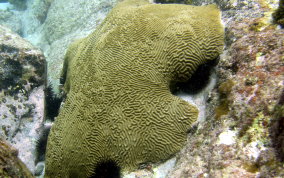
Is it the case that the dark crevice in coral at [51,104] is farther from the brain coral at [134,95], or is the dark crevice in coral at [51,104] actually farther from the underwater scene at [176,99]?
the brain coral at [134,95]

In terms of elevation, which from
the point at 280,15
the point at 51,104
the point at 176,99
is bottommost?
the point at 51,104

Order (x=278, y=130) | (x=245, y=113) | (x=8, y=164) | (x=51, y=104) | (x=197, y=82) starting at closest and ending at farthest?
1. (x=278, y=130)
2. (x=245, y=113)
3. (x=8, y=164)
4. (x=197, y=82)
5. (x=51, y=104)

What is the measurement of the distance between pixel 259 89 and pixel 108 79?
227cm

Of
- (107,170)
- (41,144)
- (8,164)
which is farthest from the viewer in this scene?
(41,144)

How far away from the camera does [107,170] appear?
129 inches

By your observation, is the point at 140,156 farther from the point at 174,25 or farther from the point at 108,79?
the point at 174,25

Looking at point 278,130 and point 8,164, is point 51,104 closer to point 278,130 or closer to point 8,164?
point 8,164

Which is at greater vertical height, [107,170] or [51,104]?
[107,170]

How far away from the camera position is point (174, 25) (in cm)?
365

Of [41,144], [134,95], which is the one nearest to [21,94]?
[41,144]

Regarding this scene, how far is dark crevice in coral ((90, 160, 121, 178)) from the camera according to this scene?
3154mm

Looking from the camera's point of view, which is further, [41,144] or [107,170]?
[41,144]

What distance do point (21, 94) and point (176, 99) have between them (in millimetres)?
4268

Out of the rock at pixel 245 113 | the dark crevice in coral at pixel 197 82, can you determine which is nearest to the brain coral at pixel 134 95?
the dark crevice in coral at pixel 197 82
